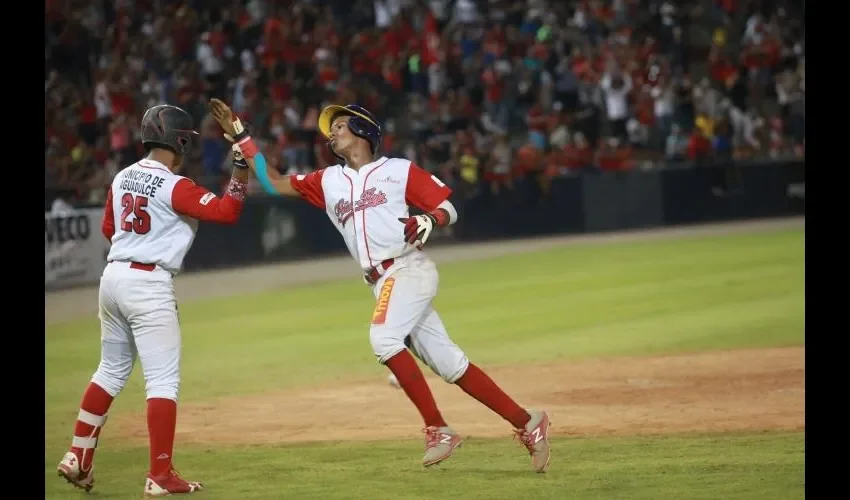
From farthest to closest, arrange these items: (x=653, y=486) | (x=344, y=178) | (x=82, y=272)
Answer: (x=82, y=272)
(x=344, y=178)
(x=653, y=486)

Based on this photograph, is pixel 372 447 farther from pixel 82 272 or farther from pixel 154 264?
pixel 82 272

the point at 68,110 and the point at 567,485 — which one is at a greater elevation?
the point at 68,110

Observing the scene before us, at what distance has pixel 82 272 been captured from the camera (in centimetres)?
1847

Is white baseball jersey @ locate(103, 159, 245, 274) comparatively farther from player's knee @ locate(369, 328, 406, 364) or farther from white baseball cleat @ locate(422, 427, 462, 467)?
white baseball cleat @ locate(422, 427, 462, 467)

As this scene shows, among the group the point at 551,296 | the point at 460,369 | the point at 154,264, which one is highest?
the point at 154,264

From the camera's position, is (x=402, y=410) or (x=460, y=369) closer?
(x=460, y=369)

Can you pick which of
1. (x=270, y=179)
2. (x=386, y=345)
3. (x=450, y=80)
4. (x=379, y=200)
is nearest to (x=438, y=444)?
(x=386, y=345)

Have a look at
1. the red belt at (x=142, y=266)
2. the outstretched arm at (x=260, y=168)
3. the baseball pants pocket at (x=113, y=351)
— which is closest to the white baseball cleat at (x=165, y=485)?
the baseball pants pocket at (x=113, y=351)

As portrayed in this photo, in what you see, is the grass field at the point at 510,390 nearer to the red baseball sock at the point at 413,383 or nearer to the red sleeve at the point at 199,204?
the red baseball sock at the point at 413,383

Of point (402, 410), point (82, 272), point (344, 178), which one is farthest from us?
point (82, 272)

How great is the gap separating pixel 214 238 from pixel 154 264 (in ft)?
40.6

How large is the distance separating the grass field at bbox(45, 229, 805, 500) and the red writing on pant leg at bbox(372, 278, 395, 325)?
916 mm

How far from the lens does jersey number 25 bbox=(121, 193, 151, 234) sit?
759cm
